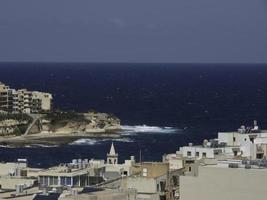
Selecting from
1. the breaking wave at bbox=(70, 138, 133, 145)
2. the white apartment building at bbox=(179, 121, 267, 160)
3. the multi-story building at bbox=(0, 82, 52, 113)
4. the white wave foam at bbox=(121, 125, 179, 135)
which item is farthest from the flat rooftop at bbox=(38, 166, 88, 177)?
the multi-story building at bbox=(0, 82, 52, 113)

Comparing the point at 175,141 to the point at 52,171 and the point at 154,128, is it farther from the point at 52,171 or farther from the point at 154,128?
the point at 52,171

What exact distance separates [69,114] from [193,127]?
21.2 metres

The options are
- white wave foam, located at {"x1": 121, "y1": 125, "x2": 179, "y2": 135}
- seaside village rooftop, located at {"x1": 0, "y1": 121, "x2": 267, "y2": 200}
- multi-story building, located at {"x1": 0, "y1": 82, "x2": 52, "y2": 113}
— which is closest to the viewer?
seaside village rooftop, located at {"x1": 0, "y1": 121, "x2": 267, "y2": 200}

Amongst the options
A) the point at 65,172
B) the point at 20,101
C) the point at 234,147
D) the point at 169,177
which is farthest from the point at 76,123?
the point at 169,177

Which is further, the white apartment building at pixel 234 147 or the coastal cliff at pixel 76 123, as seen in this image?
the coastal cliff at pixel 76 123

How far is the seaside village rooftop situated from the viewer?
37.0m

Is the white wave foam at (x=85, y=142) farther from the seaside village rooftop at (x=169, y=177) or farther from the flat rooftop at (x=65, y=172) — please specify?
the flat rooftop at (x=65, y=172)

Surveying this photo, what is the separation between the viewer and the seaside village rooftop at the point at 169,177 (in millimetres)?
37000

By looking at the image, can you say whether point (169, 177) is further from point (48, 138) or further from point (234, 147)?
point (48, 138)

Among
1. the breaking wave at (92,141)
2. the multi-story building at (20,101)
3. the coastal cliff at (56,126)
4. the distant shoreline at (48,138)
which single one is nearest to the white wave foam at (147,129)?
the coastal cliff at (56,126)

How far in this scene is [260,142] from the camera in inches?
2228

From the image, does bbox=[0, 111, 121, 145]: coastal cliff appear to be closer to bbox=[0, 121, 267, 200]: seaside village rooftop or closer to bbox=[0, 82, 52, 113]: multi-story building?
bbox=[0, 82, 52, 113]: multi-story building

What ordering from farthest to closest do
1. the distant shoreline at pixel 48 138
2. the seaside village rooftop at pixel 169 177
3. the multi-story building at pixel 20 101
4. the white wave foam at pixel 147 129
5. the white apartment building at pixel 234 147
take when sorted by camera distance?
the multi-story building at pixel 20 101 < the white wave foam at pixel 147 129 < the distant shoreline at pixel 48 138 < the white apartment building at pixel 234 147 < the seaside village rooftop at pixel 169 177

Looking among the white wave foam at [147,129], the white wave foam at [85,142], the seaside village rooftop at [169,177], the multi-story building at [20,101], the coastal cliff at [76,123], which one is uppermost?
the multi-story building at [20,101]
